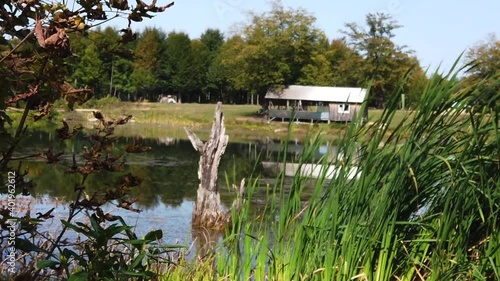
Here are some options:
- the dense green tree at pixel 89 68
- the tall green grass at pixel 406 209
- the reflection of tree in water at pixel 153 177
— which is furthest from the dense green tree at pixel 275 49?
the tall green grass at pixel 406 209

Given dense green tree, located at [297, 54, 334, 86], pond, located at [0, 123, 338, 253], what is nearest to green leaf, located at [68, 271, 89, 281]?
pond, located at [0, 123, 338, 253]

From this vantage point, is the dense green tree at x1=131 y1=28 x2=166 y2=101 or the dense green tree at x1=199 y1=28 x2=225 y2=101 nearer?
the dense green tree at x1=131 y1=28 x2=166 y2=101

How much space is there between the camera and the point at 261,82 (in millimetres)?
54344

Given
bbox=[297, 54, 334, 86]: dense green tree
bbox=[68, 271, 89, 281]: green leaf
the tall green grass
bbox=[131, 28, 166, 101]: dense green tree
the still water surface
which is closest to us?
bbox=[68, 271, 89, 281]: green leaf

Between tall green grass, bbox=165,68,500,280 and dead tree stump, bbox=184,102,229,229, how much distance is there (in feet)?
27.3

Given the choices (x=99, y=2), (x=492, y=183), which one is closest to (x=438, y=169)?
(x=492, y=183)

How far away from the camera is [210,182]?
1278 centimetres

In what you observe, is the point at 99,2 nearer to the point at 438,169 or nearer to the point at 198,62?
the point at 438,169

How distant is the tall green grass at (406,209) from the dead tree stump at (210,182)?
8.32 m

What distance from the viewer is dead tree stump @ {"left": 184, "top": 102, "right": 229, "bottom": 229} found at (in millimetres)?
12445

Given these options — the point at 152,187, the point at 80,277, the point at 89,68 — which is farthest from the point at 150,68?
the point at 80,277

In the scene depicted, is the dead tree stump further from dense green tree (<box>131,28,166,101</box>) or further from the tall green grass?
dense green tree (<box>131,28,166,101</box>)

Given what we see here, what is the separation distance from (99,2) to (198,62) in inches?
2896

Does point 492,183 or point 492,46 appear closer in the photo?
point 492,183
